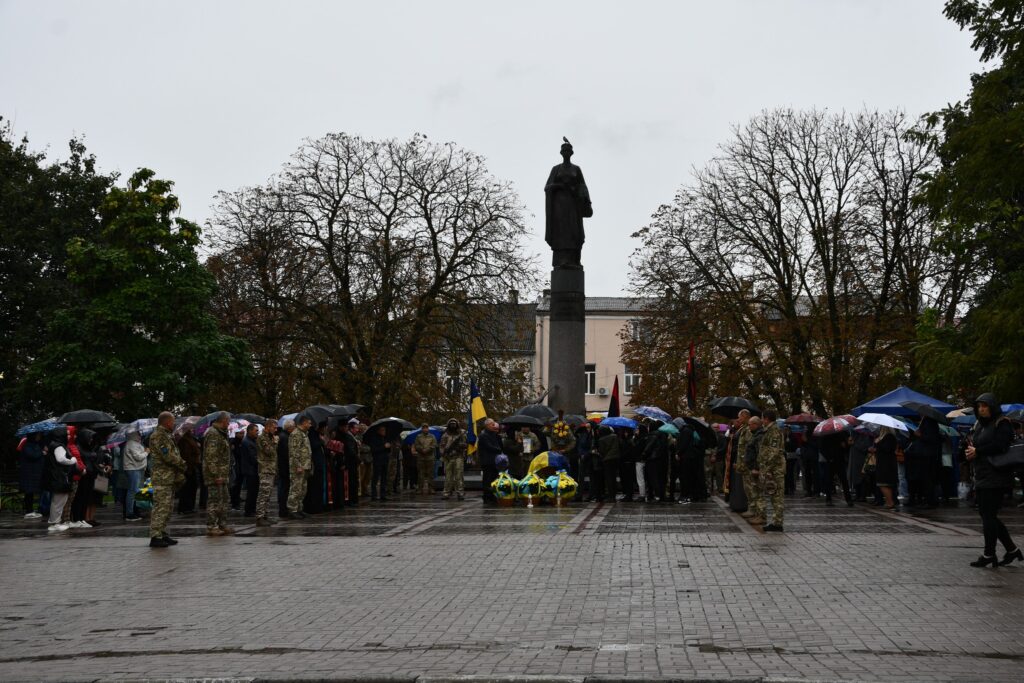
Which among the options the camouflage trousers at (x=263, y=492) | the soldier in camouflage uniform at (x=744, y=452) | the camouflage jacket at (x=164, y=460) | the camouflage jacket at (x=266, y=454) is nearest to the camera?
the camouflage jacket at (x=164, y=460)

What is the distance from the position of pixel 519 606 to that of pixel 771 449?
7.79m

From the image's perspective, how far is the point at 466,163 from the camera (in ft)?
148

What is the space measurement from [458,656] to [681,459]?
16.5 meters

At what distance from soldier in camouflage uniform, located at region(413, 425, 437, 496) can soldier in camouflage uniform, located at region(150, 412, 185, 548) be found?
1261 cm

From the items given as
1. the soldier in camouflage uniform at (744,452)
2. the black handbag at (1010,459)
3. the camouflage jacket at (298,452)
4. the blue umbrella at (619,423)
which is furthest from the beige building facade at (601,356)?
the black handbag at (1010,459)

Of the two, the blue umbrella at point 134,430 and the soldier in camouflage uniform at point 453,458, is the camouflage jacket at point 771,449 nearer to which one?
the soldier in camouflage uniform at point 453,458

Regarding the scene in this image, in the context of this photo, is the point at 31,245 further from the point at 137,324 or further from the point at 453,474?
the point at 453,474

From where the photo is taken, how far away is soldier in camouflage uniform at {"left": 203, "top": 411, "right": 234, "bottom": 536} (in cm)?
1794

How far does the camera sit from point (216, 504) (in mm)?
17984

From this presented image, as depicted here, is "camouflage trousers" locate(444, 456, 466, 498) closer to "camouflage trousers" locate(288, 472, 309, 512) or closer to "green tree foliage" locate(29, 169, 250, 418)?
"camouflage trousers" locate(288, 472, 309, 512)

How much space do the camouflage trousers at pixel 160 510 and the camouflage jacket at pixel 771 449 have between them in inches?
322

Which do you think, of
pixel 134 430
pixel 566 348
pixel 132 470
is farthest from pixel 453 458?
pixel 132 470

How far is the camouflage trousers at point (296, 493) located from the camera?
2136 centimetres

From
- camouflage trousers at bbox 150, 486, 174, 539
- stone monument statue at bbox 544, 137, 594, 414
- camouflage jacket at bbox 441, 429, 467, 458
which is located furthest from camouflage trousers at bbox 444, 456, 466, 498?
camouflage trousers at bbox 150, 486, 174, 539
